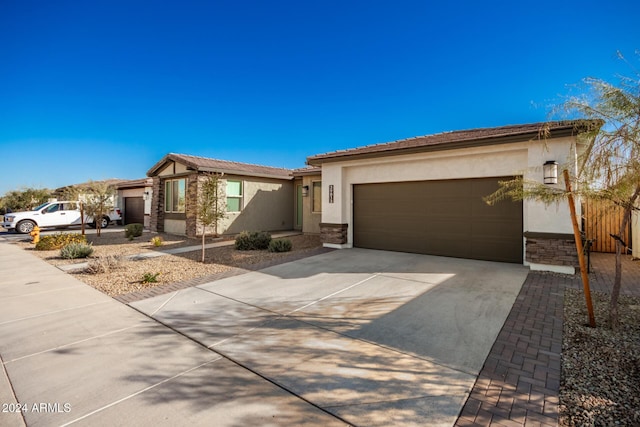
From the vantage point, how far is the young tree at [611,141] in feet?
11.5

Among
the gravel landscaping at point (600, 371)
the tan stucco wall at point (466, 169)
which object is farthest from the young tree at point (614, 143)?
the tan stucco wall at point (466, 169)

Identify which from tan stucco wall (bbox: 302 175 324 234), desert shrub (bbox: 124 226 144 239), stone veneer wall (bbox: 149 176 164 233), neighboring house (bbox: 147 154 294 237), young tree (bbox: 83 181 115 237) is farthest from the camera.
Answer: stone veneer wall (bbox: 149 176 164 233)

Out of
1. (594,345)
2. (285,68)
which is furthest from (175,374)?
(285,68)

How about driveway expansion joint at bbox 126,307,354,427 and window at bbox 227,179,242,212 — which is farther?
window at bbox 227,179,242,212

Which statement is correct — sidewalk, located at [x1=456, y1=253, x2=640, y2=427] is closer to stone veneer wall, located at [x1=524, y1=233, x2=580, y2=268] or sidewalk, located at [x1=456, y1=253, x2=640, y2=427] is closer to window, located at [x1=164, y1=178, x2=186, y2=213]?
stone veneer wall, located at [x1=524, y1=233, x2=580, y2=268]

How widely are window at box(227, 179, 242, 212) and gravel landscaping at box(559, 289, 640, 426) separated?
13.1 metres

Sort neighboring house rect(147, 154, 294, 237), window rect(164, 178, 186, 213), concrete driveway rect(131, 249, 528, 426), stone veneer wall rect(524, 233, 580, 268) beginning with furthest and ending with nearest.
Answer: window rect(164, 178, 186, 213) → neighboring house rect(147, 154, 294, 237) → stone veneer wall rect(524, 233, 580, 268) → concrete driveway rect(131, 249, 528, 426)

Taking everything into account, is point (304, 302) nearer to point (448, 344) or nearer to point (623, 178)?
point (448, 344)

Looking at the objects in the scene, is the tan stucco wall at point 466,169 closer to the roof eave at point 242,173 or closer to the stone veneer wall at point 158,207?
the roof eave at point 242,173

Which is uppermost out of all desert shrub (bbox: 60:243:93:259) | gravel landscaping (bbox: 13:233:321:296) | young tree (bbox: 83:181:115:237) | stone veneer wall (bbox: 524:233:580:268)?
young tree (bbox: 83:181:115:237)

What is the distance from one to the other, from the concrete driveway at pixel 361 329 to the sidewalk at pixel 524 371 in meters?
0.12

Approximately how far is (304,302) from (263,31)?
11.8 meters

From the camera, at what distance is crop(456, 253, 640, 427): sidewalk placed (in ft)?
7.31

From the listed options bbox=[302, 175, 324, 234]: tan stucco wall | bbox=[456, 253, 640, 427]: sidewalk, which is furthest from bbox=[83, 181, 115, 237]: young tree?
bbox=[456, 253, 640, 427]: sidewalk
